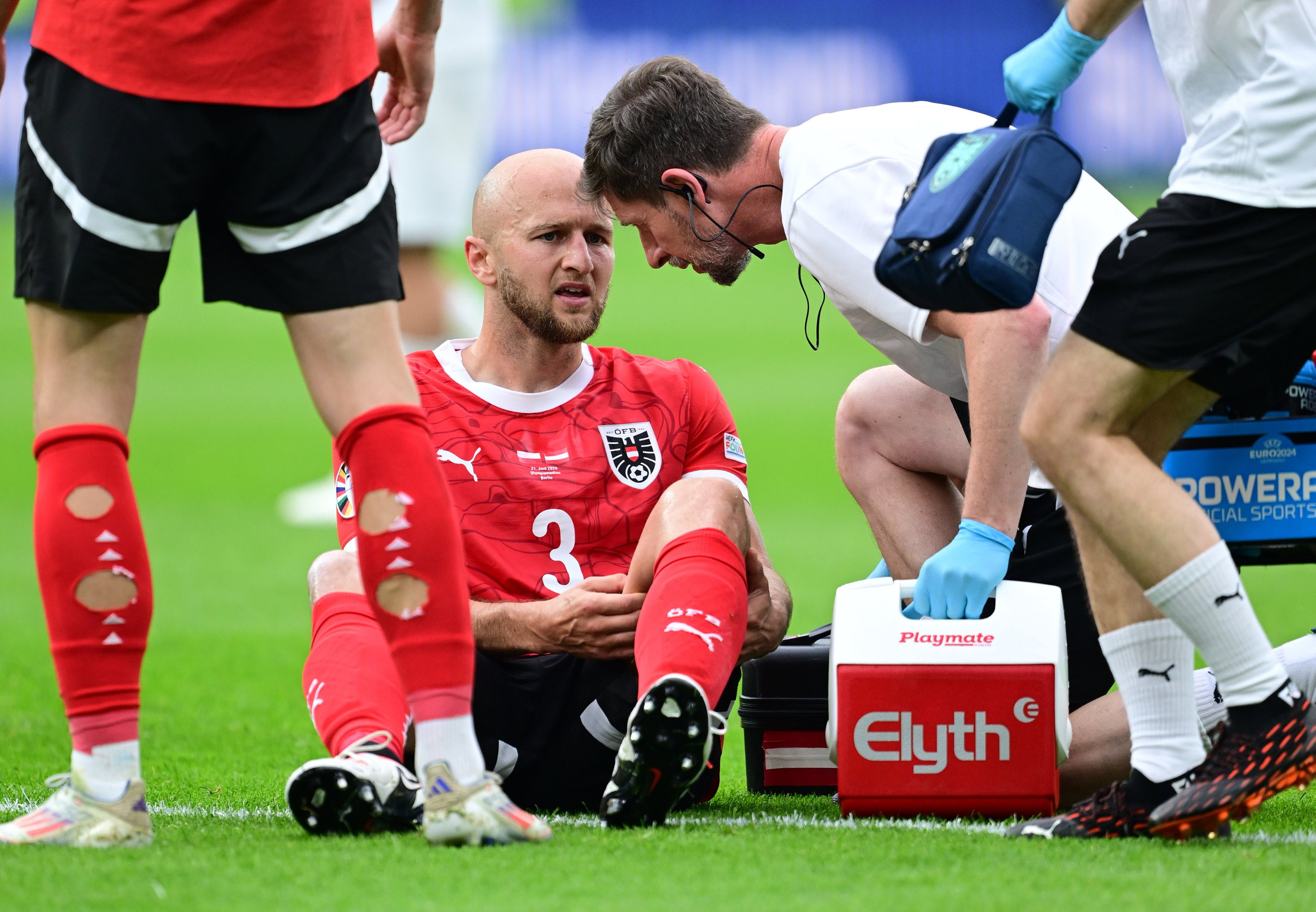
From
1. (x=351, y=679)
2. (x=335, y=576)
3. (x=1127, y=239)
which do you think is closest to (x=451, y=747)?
(x=351, y=679)

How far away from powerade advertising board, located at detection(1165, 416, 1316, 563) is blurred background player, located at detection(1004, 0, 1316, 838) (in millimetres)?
538

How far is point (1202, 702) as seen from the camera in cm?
288

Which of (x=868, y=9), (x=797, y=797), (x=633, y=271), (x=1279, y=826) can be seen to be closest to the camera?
(x=1279, y=826)

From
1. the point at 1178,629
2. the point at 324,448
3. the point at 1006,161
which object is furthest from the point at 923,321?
the point at 324,448

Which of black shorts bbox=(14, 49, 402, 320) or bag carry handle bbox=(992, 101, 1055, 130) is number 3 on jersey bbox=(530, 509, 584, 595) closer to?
black shorts bbox=(14, 49, 402, 320)

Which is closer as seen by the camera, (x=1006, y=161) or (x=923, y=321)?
(x=1006, y=161)

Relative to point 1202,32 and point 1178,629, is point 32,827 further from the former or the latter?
point 1202,32

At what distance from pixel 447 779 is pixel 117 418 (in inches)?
28.3

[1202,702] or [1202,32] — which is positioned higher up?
[1202,32]

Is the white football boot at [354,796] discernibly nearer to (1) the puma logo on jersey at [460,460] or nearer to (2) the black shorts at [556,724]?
(2) the black shorts at [556,724]

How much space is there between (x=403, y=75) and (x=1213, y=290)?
151cm

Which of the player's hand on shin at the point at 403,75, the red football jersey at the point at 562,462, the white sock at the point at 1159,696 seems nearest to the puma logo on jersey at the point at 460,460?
the red football jersey at the point at 562,462

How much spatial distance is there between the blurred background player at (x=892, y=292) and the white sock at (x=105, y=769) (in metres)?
1.28

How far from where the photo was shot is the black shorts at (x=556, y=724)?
2779 mm
